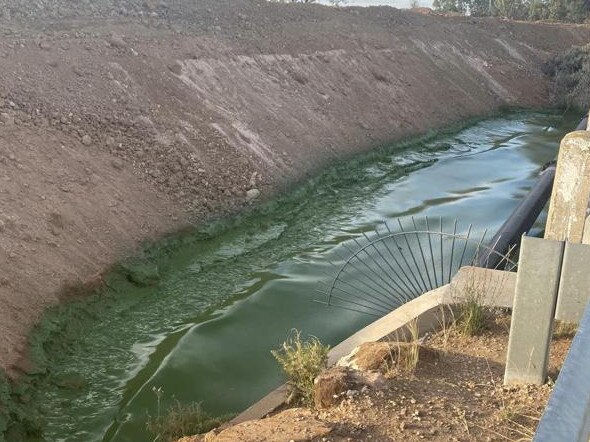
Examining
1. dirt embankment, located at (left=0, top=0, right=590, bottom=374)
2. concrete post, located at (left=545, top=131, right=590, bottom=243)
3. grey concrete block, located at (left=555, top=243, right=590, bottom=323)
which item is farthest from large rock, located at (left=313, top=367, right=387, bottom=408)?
dirt embankment, located at (left=0, top=0, right=590, bottom=374)

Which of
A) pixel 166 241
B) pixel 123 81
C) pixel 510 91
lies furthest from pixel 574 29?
pixel 166 241

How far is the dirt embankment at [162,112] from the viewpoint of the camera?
31.8 feet

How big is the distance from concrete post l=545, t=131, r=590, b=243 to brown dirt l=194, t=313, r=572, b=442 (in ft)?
5.40

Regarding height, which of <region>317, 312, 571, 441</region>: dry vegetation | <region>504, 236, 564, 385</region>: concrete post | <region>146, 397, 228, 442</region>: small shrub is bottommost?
<region>146, 397, 228, 442</region>: small shrub

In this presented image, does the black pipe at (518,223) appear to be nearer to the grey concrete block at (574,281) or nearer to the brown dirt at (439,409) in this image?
the brown dirt at (439,409)

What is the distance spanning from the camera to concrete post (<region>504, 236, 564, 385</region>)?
16.1 ft

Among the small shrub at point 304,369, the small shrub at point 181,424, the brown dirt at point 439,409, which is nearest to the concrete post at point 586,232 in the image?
the brown dirt at point 439,409

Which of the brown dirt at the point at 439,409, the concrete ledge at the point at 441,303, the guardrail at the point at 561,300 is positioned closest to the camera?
the guardrail at the point at 561,300

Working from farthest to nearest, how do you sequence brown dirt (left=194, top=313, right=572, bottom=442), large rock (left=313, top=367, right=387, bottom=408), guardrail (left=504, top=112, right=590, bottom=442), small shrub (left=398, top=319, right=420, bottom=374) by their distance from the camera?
small shrub (left=398, top=319, right=420, bottom=374) < large rock (left=313, top=367, right=387, bottom=408) < brown dirt (left=194, top=313, right=572, bottom=442) < guardrail (left=504, top=112, right=590, bottom=442)

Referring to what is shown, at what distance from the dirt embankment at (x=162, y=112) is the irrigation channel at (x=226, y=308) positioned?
55 cm

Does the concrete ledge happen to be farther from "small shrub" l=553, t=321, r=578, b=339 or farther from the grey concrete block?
the grey concrete block

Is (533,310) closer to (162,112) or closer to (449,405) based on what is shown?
(449,405)

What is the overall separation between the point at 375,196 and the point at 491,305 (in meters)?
7.96

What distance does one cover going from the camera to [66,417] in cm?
676
